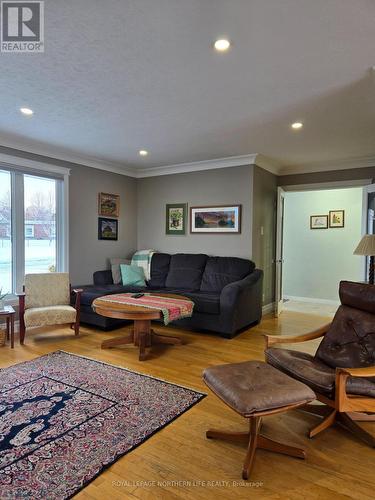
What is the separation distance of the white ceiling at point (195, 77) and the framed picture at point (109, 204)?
1.21 meters

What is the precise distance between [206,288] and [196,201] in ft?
5.11

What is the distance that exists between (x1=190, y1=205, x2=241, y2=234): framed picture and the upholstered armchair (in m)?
2.34

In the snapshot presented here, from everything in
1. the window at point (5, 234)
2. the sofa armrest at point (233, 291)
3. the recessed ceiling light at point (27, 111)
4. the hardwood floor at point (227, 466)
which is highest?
the recessed ceiling light at point (27, 111)

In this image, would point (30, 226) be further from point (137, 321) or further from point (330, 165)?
point (330, 165)

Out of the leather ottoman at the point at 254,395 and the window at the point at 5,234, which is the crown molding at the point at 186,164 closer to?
the window at the point at 5,234

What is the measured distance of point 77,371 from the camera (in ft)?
10.0

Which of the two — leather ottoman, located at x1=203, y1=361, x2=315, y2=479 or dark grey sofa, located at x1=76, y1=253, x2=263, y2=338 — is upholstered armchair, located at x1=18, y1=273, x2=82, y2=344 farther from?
leather ottoman, located at x1=203, y1=361, x2=315, y2=479

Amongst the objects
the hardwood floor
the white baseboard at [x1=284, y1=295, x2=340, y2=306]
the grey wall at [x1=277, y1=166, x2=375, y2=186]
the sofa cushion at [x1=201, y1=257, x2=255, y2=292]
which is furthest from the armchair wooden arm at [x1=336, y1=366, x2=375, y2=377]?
→ the white baseboard at [x1=284, y1=295, x2=340, y2=306]

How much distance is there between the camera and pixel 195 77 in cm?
259

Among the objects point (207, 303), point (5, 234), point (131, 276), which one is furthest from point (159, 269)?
point (5, 234)

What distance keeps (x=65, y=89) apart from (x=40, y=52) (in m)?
0.56

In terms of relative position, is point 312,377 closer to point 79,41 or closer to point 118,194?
point 79,41

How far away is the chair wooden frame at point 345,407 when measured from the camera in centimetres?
194

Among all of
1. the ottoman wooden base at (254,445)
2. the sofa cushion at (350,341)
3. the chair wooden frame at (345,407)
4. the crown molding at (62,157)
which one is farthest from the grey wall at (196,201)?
the ottoman wooden base at (254,445)
